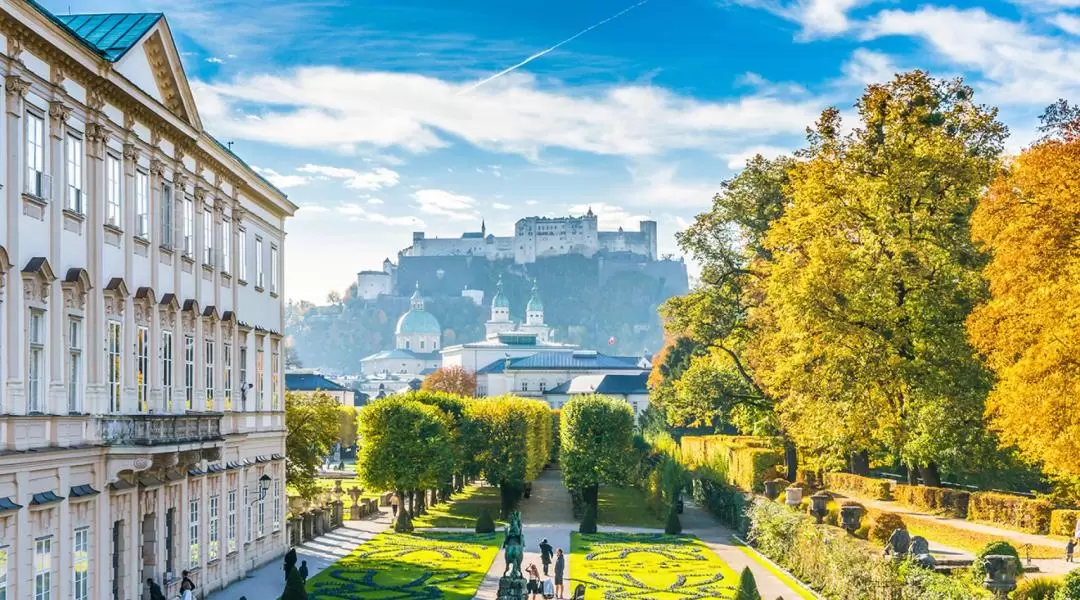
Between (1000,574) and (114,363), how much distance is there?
58.1 ft

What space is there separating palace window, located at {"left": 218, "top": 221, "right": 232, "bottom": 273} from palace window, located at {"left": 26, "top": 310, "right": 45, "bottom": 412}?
1318cm

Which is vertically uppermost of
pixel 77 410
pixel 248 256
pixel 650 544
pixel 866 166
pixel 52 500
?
pixel 866 166

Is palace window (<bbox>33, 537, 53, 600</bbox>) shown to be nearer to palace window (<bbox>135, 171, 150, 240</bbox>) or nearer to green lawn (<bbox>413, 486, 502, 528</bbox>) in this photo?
palace window (<bbox>135, 171, 150, 240</bbox>)

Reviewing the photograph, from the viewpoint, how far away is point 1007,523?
35844 millimetres

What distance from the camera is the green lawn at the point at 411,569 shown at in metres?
35.5

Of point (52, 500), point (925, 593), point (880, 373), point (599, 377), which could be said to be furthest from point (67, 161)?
point (599, 377)

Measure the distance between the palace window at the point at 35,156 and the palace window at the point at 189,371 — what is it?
32.1 ft

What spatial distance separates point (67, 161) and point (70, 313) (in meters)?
2.78

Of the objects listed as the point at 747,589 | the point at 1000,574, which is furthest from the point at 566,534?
the point at 1000,574

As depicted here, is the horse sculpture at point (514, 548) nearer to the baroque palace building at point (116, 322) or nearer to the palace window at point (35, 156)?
the baroque palace building at point (116, 322)

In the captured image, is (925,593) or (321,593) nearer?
(925,593)

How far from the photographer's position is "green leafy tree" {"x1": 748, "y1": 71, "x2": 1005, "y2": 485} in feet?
130

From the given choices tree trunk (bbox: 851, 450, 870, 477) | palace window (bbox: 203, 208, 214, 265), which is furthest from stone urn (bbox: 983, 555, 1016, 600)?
tree trunk (bbox: 851, 450, 870, 477)

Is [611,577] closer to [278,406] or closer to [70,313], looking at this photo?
[278,406]
